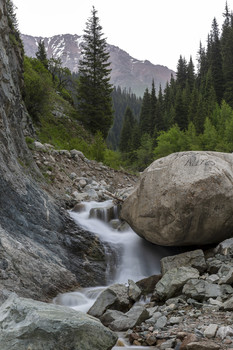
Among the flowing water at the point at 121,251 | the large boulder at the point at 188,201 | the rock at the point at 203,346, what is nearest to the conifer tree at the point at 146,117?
the flowing water at the point at 121,251

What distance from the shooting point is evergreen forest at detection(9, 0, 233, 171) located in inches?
723

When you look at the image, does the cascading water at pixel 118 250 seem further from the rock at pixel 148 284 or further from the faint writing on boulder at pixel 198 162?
the faint writing on boulder at pixel 198 162

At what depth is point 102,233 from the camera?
937 centimetres

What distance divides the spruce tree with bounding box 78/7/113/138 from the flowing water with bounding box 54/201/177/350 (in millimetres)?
15461

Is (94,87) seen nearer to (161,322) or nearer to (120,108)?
(161,322)

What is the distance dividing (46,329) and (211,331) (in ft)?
7.82

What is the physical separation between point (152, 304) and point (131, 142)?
4874 cm

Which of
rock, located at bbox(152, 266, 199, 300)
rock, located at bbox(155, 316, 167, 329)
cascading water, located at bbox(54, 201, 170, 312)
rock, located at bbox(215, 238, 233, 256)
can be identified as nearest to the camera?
rock, located at bbox(155, 316, 167, 329)

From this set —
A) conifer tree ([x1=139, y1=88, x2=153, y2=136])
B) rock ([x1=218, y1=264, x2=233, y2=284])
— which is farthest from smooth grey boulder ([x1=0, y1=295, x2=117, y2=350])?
conifer tree ([x1=139, y1=88, x2=153, y2=136])

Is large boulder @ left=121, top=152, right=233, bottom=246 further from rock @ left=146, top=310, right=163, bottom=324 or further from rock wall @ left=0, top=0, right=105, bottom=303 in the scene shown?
rock @ left=146, top=310, right=163, bottom=324

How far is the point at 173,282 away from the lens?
20.4 ft

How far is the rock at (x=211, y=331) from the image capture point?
406cm

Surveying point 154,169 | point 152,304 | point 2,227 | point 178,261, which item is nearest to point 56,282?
point 2,227

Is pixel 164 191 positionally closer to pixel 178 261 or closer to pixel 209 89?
pixel 178 261
